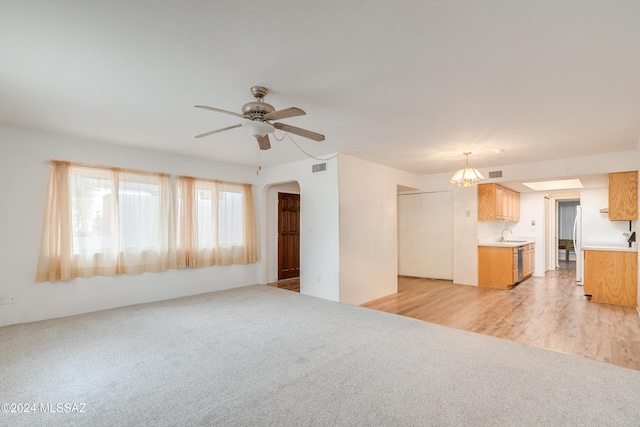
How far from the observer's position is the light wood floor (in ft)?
10.6

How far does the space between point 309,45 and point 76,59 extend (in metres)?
1.72

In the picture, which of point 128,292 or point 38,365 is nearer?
point 38,365

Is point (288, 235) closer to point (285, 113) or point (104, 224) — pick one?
point (104, 224)

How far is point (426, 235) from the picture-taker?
7.23 m

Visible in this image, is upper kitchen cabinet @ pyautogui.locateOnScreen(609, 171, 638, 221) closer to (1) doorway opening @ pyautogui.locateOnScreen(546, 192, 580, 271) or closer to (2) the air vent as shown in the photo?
(1) doorway opening @ pyautogui.locateOnScreen(546, 192, 580, 271)

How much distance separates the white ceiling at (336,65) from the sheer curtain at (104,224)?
89cm

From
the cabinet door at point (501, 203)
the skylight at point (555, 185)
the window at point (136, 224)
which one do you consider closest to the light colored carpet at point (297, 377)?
the window at point (136, 224)

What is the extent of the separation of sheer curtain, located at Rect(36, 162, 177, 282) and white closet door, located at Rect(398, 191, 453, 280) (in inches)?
210

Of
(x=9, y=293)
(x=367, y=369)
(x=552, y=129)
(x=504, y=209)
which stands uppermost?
(x=552, y=129)

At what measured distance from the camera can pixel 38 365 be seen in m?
2.71

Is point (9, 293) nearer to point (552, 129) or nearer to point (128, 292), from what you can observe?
point (128, 292)

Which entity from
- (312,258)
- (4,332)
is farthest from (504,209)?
(4,332)

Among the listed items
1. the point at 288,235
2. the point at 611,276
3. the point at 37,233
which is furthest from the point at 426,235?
the point at 37,233

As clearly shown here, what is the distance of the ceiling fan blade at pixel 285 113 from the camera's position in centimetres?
227
